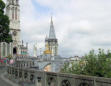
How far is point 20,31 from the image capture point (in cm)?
9838

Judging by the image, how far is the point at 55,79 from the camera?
7363mm

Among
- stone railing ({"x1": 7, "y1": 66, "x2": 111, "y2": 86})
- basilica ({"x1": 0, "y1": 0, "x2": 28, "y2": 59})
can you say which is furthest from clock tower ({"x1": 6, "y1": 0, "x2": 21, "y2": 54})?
stone railing ({"x1": 7, "y1": 66, "x2": 111, "y2": 86})

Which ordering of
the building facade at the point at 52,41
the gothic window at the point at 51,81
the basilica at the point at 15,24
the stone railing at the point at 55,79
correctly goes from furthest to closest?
the building facade at the point at 52,41, the basilica at the point at 15,24, the gothic window at the point at 51,81, the stone railing at the point at 55,79

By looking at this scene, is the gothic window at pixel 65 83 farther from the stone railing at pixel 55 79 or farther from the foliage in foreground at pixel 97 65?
the foliage in foreground at pixel 97 65

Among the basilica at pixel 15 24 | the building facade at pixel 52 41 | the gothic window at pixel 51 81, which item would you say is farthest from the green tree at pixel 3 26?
the building facade at pixel 52 41

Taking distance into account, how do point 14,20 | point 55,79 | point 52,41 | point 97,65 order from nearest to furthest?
point 55,79, point 97,65, point 14,20, point 52,41

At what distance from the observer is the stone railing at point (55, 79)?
5.27 meters

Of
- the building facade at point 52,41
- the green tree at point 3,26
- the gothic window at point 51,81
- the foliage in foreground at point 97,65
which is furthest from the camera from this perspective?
the building facade at point 52,41

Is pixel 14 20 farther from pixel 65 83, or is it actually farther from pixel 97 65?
pixel 65 83

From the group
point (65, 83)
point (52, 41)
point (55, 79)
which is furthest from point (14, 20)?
point (65, 83)

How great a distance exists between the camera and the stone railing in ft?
17.3

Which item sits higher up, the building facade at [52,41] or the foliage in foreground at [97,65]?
the building facade at [52,41]

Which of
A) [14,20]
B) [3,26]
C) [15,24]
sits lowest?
[3,26]

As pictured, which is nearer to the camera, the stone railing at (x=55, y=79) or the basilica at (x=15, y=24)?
the stone railing at (x=55, y=79)
